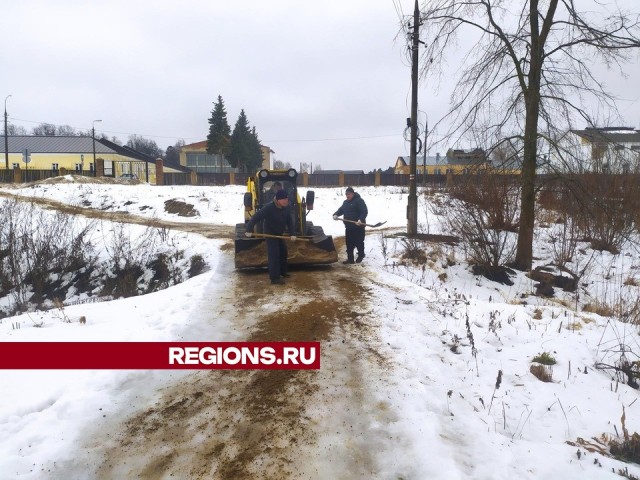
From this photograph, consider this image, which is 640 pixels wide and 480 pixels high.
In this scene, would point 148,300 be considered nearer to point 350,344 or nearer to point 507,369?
point 350,344

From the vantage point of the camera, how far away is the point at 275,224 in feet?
27.1

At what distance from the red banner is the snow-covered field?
0.16 m

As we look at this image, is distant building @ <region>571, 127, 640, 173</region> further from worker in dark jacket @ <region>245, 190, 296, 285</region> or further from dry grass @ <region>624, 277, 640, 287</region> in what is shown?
worker in dark jacket @ <region>245, 190, 296, 285</region>

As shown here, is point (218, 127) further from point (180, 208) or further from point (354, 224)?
point (354, 224)

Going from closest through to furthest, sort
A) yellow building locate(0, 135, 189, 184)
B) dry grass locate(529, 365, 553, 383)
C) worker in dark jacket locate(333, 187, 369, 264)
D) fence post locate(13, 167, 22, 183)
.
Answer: dry grass locate(529, 365, 553, 383) < worker in dark jacket locate(333, 187, 369, 264) < fence post locate(13, 167, 22, 183) < yellow building locate(0, 135, 189, 184)

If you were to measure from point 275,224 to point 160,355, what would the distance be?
12.8ft

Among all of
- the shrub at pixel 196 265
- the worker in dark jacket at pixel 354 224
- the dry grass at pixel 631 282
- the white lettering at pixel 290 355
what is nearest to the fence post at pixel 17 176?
the shrub at pixel 196 265

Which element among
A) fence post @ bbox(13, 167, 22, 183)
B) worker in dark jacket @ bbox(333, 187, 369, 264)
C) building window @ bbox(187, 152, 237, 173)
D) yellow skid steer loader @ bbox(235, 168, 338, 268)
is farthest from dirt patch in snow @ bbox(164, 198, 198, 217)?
building window @ bbox(187, 152, 237, 173)

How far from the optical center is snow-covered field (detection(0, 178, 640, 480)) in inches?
120

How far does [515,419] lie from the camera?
3.63 meters

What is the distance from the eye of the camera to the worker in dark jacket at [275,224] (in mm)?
8086

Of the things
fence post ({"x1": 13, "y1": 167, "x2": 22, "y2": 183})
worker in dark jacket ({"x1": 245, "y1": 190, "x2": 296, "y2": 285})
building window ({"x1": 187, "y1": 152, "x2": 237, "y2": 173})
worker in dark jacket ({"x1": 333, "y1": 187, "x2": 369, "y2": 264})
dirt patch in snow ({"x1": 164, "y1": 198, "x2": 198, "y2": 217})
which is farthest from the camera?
building window ({"x1": 187, "y1": 152, "x2": 237, "y2": 173})

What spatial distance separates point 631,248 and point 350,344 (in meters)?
14.5

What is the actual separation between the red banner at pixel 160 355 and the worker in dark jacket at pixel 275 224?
3009 millimetres
